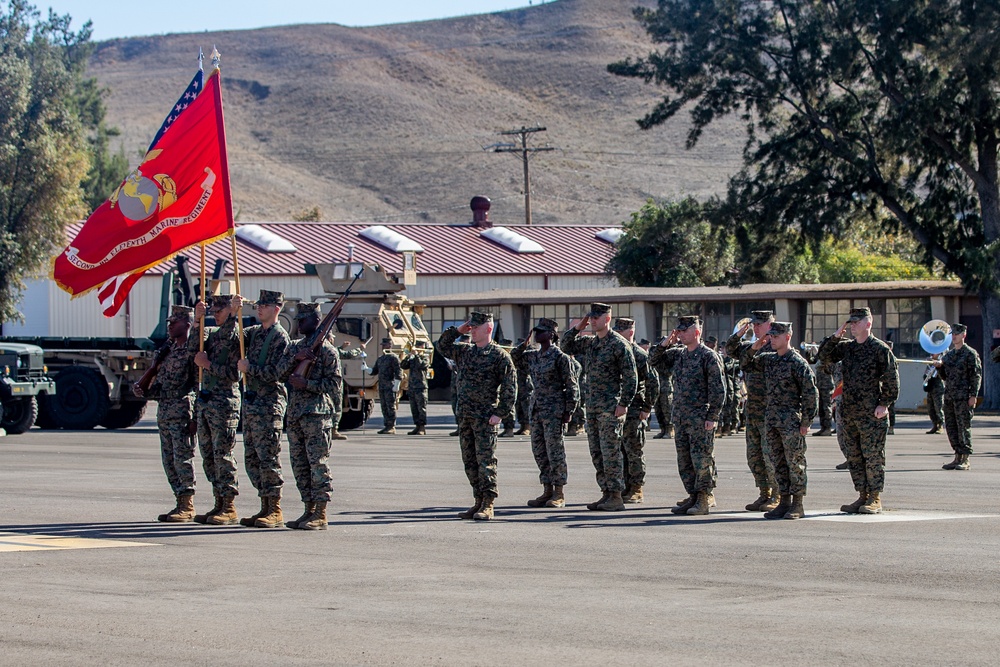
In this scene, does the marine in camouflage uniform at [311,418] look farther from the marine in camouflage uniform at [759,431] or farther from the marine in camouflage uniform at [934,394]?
the marine in camouflage uniform at [934,394]

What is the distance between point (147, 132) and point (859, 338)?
468 feet

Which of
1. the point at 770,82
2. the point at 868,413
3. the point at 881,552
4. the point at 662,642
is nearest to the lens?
the point at 662,642

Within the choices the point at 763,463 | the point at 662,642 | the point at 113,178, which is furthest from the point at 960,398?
the point at 113,178

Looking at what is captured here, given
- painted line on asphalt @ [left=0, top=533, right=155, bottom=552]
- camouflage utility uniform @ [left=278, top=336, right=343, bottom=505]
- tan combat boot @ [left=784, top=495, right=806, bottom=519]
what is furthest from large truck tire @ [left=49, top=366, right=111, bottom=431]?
tan combat boot @ [left=784, top=495, right=806, bottom=519]

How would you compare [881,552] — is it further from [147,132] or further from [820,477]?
[147,132]

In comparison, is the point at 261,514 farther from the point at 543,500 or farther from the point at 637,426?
the point at 637,426

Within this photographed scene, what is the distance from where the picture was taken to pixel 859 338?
13.7 m

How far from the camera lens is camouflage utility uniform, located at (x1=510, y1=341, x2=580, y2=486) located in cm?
1441

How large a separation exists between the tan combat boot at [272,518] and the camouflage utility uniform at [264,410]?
0.20 ft

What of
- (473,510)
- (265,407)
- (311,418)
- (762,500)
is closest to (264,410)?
(265,407)

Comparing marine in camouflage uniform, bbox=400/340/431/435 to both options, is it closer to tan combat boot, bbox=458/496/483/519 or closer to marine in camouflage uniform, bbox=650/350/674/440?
marine in camouflage uniform, bbox=650/350/674/440

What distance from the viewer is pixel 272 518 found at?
1261 centimetres

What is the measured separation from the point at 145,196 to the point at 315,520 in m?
3.66

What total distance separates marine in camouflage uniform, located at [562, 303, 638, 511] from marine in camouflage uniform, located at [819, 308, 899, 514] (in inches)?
76.3
